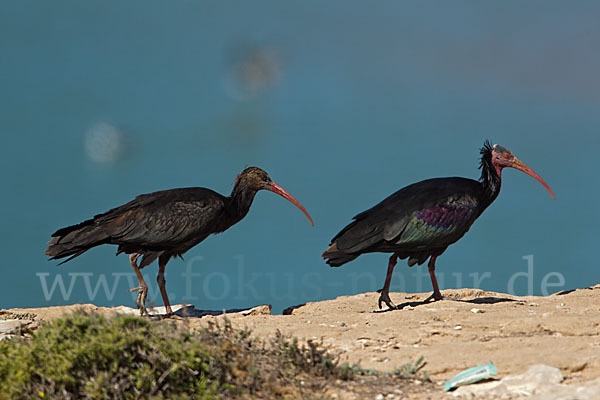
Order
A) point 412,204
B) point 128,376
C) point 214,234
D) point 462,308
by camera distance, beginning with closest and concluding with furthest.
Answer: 1. point 128,376
2. point 462,308
3. point 412,204
4. point 214,234

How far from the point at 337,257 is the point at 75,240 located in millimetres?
4147

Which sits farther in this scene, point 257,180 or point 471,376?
point 257,180

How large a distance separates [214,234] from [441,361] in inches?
238

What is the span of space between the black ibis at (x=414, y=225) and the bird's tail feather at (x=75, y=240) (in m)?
3.59

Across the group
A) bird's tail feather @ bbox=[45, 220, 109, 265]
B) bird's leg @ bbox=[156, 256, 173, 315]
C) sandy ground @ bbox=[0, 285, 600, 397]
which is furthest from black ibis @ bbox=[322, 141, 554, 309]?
bird's tail feather @ bbox=[45, 220, 109, 265]

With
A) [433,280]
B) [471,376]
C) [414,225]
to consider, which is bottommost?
[471,376]

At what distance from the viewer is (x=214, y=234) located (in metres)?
11.9

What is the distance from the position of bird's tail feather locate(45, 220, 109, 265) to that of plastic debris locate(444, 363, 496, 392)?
6581 mm

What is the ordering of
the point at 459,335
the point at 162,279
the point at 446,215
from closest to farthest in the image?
1. the point at 459,335
2. the point at 446,215
3. the point at 162,279

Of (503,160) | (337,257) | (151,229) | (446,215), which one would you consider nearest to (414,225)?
(446,215)

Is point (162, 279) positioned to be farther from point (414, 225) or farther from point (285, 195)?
point (414, 225)

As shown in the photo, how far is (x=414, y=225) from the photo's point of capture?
416 inches

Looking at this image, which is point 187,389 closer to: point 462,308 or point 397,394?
point 397,394

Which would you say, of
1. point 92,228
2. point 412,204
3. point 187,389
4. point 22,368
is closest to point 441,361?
point 187,389
